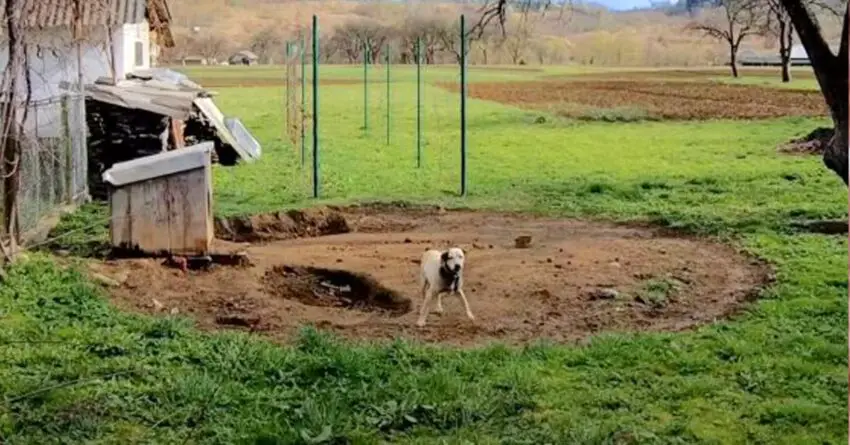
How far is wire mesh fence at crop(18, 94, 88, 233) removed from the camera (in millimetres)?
10828

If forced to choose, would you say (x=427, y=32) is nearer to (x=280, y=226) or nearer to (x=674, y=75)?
(x=674, y=75)

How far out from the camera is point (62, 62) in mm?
15117

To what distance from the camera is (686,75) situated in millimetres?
53969

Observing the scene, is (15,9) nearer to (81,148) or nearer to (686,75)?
(81,148)

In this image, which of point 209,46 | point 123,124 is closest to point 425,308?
point 123,124

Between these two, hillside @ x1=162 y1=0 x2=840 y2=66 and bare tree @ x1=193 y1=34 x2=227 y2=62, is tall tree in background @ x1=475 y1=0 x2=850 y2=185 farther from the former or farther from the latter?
bare tree @ x1=193 y1=34 x2=227 y2=62

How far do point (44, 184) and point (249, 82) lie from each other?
33.5 m

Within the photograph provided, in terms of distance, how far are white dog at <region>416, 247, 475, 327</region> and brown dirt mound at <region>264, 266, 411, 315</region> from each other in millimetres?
574

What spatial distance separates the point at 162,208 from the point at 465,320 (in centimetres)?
334

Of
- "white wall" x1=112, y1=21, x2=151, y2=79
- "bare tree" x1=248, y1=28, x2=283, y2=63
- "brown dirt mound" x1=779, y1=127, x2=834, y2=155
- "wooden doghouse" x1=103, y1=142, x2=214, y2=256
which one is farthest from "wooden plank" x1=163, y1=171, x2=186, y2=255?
"bare tree" x1=248, y1=28, x2=283, y2=63

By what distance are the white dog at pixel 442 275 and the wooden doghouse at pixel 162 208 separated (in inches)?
108

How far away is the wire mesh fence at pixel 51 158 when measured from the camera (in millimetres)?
10828

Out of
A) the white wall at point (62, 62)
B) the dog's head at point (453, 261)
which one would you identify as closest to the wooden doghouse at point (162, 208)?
the white wall at point (62, 62)

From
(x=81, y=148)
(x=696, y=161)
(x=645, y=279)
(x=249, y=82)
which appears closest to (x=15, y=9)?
(x=645, y=279)
